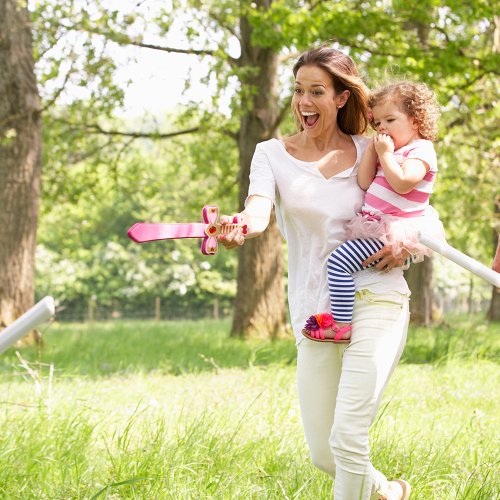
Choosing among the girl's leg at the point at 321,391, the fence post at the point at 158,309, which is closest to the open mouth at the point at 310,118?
the girl's leg at the point at 321,391

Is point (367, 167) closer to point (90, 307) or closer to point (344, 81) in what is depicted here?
point (344, 81)

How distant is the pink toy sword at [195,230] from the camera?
254 cm

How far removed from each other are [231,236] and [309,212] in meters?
0.57

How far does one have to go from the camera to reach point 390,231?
3.25 metres

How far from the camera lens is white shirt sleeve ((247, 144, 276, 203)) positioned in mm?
3354

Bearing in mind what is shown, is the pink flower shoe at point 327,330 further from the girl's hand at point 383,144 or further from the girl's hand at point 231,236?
the girl's hand at point 383,144

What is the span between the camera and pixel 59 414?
4.81 meters

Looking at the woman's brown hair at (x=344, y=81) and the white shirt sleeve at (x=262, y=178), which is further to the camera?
the woman's brown hair at (x=344, y=81)

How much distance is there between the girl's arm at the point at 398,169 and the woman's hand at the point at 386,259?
25cm

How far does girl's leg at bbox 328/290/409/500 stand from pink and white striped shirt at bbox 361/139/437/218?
→ 1.12 feet

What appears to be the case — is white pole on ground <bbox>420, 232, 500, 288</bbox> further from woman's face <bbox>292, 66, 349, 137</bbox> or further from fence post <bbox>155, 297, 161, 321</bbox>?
fence post <bbox>155, 297, 161, 321</bbox>

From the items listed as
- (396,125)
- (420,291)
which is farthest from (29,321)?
(420,291)

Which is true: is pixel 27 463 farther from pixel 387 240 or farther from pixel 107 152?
pixel 107 152

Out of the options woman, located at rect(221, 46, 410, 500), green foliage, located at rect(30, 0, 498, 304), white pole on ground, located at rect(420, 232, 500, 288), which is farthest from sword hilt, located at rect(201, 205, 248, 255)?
green foliage, located at rect(30, 0, 498, 304)
